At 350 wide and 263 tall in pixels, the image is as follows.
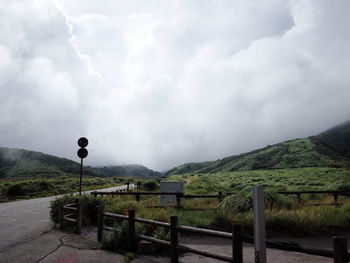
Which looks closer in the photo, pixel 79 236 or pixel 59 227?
pixel 79 236

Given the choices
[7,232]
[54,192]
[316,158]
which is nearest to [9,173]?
[54,192]

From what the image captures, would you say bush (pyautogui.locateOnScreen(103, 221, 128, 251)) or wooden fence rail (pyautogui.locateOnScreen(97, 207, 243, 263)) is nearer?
wooden fence rail (pyautogui.locateOnScreen(97, 207, 243, 263))

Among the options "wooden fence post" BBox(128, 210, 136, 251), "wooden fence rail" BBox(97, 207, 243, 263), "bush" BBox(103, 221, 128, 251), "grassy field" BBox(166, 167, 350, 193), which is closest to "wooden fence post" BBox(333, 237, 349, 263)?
"wooden fence rail" BBox(97, 207, 243, 263)

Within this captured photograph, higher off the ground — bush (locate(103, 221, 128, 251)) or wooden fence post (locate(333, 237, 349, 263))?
wooden fence post (locate(333, 237, 349, 263))

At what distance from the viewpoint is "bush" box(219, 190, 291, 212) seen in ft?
40.7

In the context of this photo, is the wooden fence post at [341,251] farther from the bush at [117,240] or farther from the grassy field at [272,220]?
the grassy field at [272,220]

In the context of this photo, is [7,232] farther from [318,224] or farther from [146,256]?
[318,224]

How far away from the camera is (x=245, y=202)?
12617 mm

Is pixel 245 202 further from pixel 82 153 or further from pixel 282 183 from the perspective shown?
pixel 282 183

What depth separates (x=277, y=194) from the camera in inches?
→ 556

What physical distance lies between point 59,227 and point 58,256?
3981 millimetres

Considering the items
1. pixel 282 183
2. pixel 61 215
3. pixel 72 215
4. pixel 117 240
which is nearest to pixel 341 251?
pixel 117 240

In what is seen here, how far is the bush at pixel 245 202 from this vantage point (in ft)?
40.7

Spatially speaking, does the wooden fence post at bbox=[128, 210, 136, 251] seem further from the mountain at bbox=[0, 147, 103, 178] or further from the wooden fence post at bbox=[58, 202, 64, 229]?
the mountain at bbox=[0, 147, 103, 178]
